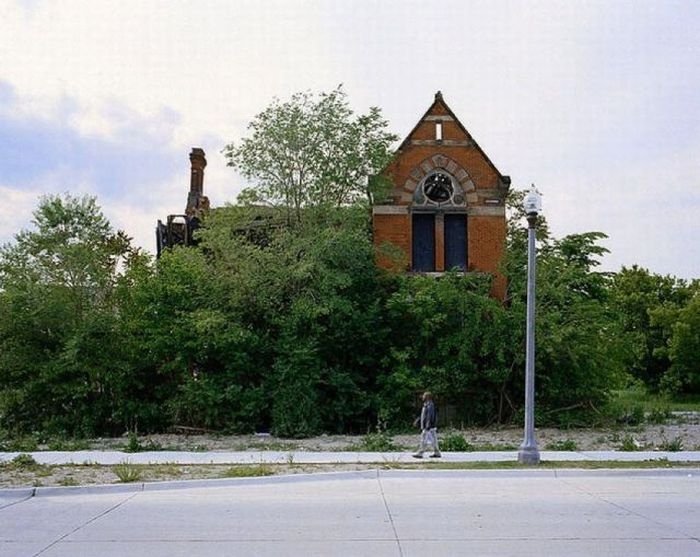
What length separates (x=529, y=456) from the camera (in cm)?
1591

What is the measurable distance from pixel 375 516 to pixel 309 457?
284 inches

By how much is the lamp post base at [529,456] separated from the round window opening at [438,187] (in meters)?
14.6

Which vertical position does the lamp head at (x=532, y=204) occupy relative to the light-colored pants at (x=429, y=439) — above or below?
above

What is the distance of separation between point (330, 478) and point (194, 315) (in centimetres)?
1077

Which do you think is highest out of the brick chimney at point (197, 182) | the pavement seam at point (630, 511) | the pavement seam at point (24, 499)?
the brick chimney at point (197, 182)

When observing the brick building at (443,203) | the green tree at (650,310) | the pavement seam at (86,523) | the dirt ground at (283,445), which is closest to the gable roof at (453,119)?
the brick building at (443,203)

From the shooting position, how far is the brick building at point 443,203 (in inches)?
1137

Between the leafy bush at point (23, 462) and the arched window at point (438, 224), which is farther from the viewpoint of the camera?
the arched window at point (438, 224)

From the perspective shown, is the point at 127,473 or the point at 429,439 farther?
the point at 429,439

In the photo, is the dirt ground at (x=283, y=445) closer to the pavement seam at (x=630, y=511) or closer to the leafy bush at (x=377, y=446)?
the leafy bush at (x=377, y=446)

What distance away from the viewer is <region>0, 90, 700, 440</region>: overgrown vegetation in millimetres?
24000

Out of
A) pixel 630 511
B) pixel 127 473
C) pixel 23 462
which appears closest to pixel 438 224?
pixel 23 462

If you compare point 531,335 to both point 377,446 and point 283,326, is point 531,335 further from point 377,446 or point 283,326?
point 283,326

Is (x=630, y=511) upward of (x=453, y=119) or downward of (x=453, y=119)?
downward
